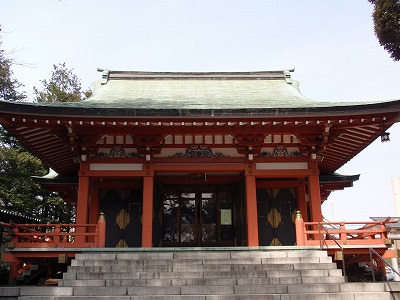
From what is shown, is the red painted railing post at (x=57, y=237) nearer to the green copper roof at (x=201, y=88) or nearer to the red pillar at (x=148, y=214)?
the red pillar at (x=148, y=214)

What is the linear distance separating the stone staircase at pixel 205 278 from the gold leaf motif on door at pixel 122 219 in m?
3.90

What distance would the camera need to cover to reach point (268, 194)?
13.9m

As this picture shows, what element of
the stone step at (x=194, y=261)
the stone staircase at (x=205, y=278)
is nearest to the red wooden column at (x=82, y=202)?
the stone staircase at (x=205, y=278)

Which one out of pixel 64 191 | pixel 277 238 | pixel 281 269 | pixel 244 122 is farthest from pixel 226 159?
pixel 64 191

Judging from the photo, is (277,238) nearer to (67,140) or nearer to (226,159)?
(226,159)

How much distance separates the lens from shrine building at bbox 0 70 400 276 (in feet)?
34.9

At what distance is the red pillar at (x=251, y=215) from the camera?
11.5m

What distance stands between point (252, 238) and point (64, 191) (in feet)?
28.9

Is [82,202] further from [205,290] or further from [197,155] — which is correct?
[205,290]

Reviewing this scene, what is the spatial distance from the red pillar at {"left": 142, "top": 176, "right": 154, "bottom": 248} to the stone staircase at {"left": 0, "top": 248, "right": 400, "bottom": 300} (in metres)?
1.84

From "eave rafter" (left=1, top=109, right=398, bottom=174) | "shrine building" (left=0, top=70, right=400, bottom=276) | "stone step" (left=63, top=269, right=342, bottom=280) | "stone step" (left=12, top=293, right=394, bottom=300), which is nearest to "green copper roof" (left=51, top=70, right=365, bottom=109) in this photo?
"shrine building" (left=0, top=70, right=400, bottom=276)

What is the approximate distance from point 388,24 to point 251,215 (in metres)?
6.65

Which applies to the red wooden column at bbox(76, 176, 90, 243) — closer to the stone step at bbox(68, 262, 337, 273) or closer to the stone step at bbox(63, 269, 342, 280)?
the stone step at bbox(68, 262, 337, 273)

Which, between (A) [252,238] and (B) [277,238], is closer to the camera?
(A) [252,238]
